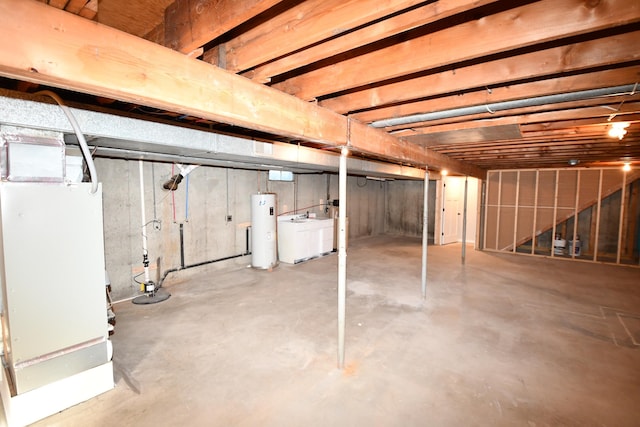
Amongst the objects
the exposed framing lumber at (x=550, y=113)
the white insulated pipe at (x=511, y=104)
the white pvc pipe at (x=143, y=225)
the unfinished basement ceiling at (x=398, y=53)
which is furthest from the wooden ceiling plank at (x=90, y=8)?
the white pvc pipe at (x=143, y=225)

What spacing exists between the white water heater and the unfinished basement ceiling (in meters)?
3.26

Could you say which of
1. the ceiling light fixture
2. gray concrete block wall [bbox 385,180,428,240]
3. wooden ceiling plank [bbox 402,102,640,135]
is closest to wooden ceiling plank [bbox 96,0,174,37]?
wooden ceiling plank [bbox 402,102,640,135]

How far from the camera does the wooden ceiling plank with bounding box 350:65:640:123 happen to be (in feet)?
5.22

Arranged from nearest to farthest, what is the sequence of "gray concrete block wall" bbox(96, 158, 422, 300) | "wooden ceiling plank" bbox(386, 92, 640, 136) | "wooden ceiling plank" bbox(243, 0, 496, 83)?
1. "wooden ceiling plank" bbox(243, 0, 496, 83)
2. "wooden ceiling plank" bbox(386, 92, 640, 136)
3. "gray concrete block wall" bbox(96, 158, 422, 300)

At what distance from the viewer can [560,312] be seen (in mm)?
3748

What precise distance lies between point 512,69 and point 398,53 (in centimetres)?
62

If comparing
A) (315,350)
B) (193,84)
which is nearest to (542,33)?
(193,84)

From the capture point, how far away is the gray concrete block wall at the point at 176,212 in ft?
13.1

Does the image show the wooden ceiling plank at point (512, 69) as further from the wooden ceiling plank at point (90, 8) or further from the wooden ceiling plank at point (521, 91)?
the wooden ceiling plank at point (90, 8)

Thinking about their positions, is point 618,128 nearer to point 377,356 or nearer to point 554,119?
point 554,119

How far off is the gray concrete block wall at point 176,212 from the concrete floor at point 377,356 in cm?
51

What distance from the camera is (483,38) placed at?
4.24 feet

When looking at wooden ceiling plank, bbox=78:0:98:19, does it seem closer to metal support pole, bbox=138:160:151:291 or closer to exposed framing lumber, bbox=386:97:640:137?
exposed framing lumber, bbox=386:97:640:137

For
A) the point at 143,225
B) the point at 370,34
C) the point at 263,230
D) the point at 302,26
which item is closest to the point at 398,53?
the point at 370,34
